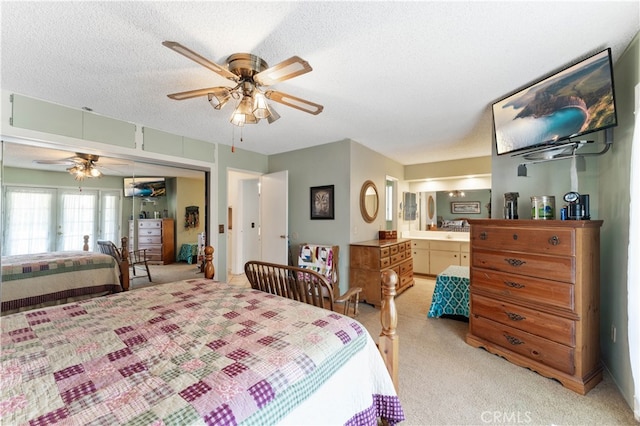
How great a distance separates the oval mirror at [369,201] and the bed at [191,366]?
2.74 metres

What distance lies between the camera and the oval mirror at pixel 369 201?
4219mm

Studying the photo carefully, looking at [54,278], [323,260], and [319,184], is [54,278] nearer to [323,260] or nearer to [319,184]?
[323,260]

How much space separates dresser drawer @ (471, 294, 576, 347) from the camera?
1967 millimetres

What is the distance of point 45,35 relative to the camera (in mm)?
1590

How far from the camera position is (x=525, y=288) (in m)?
2.18

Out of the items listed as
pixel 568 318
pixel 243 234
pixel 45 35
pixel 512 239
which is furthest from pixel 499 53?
pixel 243 234

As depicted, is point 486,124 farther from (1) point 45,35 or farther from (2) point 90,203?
(2) point 90,203

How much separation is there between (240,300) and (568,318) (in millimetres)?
2438

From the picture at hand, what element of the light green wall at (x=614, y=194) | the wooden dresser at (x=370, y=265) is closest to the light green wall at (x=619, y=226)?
the light green wall at (x=614, y=194)

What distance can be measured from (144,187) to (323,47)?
291 centimetres

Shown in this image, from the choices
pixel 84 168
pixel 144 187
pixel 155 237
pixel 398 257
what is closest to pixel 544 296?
pixel 398 257

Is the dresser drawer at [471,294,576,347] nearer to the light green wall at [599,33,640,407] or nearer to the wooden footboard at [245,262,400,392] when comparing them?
the light green wall at [599,33,640,407]

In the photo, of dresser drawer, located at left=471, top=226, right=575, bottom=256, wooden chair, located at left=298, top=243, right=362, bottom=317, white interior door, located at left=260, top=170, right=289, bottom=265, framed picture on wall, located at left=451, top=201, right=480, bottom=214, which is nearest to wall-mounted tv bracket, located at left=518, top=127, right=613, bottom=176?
dresser drawer, located at left=471, top=226, right=575, bottom=256

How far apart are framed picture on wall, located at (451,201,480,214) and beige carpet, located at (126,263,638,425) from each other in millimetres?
3355
